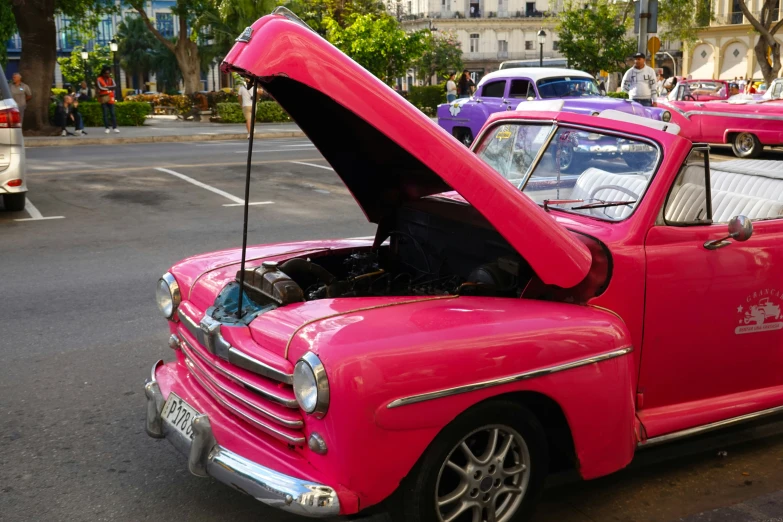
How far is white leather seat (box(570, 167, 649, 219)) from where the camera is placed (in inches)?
145

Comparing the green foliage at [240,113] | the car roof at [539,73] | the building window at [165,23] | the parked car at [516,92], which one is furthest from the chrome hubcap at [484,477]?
the building window at [165,23]

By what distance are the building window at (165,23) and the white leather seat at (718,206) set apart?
67.4 metres

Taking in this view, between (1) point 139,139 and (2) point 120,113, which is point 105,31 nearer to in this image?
(2) point 120,113

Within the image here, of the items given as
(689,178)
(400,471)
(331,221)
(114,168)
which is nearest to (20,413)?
(400,471)

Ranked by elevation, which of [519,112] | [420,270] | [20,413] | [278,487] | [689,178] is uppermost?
[519,112]

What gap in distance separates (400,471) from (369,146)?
5.62 feet

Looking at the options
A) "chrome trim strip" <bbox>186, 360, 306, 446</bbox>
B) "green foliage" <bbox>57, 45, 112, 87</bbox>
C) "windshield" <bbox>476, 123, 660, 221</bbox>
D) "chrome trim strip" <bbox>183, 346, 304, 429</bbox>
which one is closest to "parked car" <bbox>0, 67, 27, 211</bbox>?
"windshield" <bbox>476, 123, 660, 221</bbox>

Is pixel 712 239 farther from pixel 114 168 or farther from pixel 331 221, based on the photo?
pixel 114 168

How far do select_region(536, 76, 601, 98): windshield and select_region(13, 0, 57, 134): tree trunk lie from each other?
13.5m

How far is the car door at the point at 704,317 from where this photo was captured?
11.5ft

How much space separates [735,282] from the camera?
144 inches

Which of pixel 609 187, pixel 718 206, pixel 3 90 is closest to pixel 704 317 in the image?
pixel 609 187

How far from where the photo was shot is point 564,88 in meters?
17.5

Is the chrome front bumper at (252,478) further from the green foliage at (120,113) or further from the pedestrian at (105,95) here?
the green foliage at (120,113)
